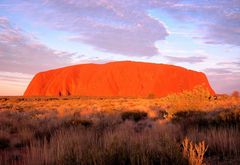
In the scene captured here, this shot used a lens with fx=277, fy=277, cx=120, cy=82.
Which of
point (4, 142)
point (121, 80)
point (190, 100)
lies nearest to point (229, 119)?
point (190, 100)

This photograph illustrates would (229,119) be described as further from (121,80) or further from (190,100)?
(121,80)

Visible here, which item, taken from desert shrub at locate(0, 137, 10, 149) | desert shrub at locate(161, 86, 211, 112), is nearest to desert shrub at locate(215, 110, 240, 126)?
desert shrub at locate(161, 86, 211, 112)

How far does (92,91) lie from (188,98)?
8787 centimetres

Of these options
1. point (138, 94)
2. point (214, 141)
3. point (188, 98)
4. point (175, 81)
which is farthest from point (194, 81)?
point (214, 141)

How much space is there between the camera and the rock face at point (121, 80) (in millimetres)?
98625

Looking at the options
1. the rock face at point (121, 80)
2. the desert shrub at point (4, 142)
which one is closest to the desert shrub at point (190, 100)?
the desert shrub at point (4, 142)

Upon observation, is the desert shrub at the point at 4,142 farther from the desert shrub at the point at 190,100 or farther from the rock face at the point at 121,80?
the rock face at the point at 121,80

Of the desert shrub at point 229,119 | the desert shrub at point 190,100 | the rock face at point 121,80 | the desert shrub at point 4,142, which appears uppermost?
the rock face at point 121,80

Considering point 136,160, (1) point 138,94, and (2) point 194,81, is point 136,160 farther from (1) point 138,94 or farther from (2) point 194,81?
(2) point 194,81

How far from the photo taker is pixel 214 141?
649 cm

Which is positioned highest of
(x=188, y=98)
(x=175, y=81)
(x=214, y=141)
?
(x=175, y=81)

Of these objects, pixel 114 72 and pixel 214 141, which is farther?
pixel 114 72

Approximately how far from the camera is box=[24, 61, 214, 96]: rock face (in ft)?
324

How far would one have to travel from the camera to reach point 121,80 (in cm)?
10350
